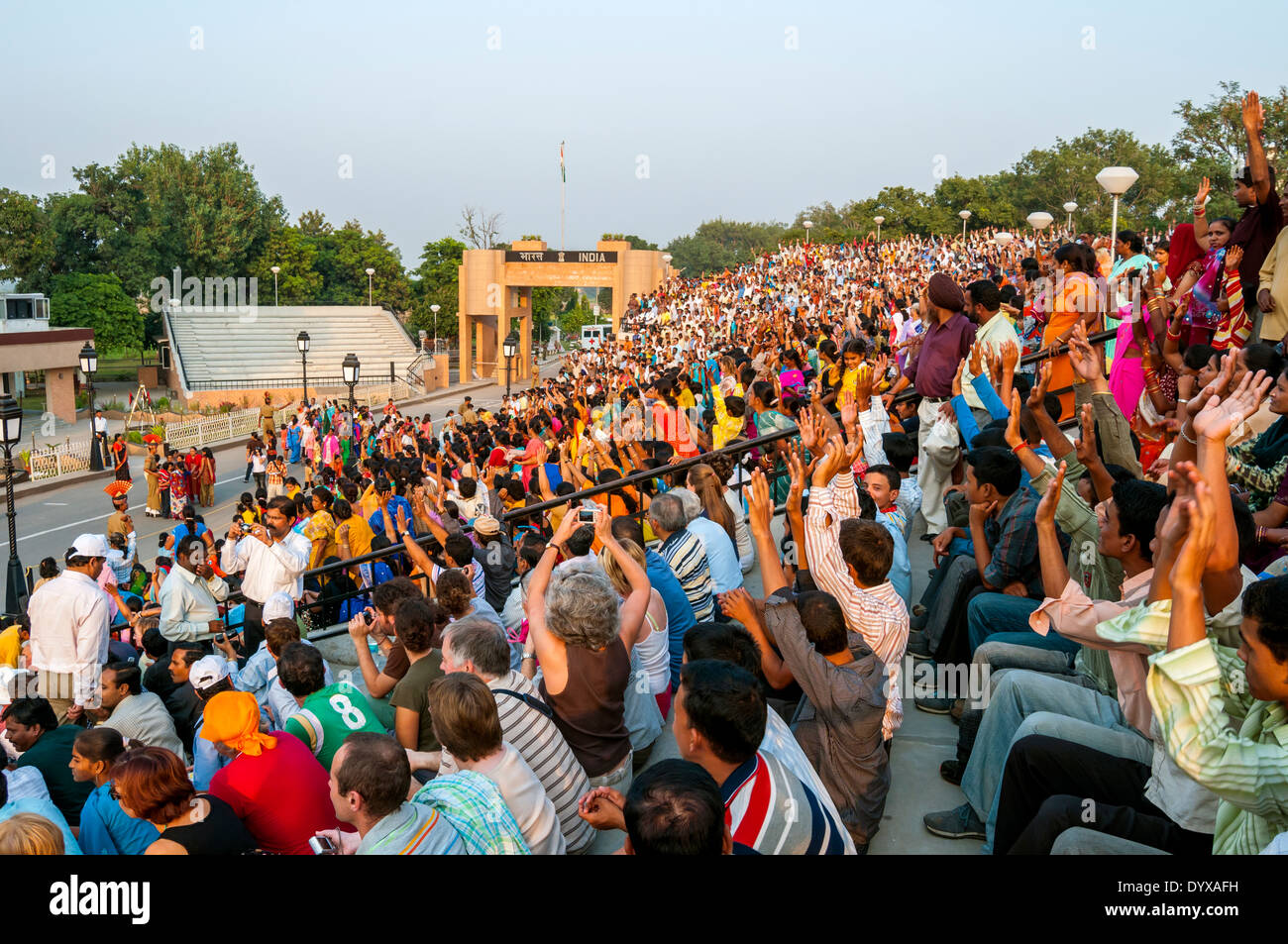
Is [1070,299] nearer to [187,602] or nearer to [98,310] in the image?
[187,602]

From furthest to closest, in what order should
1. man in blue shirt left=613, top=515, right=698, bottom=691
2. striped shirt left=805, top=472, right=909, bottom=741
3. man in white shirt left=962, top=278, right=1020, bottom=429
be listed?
1. man in white shirt left=962, top=278, right=1020, bottom=429
2. man in blue shirt left=613, top=515, right=698, bottom=691
3. striped shirt left=805, top=472, right=909, bottom=741

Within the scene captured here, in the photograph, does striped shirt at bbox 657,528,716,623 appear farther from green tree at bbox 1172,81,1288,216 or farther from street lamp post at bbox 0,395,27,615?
green tree at bbox 1172,81,1288,216

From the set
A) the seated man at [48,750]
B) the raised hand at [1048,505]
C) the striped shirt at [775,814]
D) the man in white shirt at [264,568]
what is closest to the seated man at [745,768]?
the striped shirt at [775,814]

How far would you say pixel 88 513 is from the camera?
22.5 metres

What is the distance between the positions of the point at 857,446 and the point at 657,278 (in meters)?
43.2

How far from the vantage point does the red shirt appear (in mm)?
3959

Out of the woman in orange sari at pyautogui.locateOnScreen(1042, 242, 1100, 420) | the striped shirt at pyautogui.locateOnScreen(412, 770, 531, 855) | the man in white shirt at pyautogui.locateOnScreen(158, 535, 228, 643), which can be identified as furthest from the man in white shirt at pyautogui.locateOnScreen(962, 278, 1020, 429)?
the man in white shirt at pyautogui.locateOnScreen(158, 535, 228, 643)

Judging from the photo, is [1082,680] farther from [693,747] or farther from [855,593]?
[693,747]

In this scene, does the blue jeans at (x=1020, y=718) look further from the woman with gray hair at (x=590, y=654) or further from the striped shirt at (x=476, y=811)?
the striped shirt at (x=476, y=811)

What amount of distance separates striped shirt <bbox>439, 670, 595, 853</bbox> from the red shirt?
23.3 inches

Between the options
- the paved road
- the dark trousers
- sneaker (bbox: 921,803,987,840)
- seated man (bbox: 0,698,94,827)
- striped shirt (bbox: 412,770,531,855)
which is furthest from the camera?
the paved road

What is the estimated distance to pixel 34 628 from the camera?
24.6ft

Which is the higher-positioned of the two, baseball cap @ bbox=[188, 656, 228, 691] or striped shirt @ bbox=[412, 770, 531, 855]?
striped shirt @ bbox=[412, 770, 531, 855]

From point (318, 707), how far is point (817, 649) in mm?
2450
